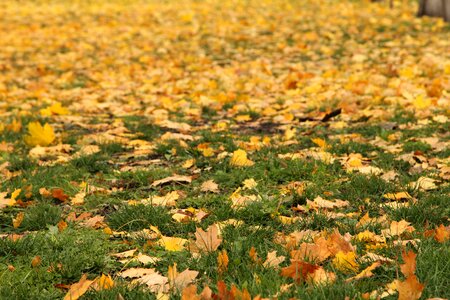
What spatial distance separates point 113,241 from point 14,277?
598mm

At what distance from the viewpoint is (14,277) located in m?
2.73

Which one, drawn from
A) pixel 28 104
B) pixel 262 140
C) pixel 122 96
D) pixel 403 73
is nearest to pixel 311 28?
pixel 403 73

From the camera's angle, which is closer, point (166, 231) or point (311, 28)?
point (166, 231)

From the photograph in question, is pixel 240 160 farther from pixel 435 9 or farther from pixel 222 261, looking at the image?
pixel 435 9

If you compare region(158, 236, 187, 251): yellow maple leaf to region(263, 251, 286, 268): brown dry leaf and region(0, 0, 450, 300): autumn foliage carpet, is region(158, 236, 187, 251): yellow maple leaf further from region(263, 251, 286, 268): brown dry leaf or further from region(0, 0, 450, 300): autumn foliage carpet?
region(263, 251, 286, 268): brown dry leaf

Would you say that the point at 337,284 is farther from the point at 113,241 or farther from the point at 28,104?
the point at 28,104

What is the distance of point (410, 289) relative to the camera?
7.46 feet

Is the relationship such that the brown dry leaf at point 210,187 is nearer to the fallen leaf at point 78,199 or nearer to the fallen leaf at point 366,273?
the fallen leaf at point 78,199

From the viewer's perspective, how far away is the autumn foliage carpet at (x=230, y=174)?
104 inches

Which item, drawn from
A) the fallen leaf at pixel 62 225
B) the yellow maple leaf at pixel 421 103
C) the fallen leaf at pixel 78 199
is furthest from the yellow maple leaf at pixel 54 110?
the yellow maple leaf at pixel 421 103

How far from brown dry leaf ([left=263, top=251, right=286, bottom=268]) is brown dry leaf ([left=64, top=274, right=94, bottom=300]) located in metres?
0.76

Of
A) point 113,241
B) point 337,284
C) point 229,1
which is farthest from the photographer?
point 229,1

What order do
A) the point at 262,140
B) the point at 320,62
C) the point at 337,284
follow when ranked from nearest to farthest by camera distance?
the point at 337,284, the point at 262,140, the point at 320,62

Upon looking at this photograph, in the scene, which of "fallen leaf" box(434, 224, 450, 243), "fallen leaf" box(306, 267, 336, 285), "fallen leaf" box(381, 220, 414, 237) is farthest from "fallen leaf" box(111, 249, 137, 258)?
"fallen leaf" box(434, 224, 450, 243)
